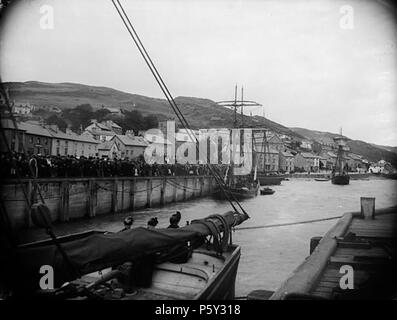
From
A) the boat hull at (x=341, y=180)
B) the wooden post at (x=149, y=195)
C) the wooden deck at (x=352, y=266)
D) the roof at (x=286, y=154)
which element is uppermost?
the roof at (x=286, y=154)

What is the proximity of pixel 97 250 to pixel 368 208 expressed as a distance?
1263 centimetres

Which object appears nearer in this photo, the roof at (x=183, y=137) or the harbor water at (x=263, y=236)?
the harbor water at (x=263, y=236)

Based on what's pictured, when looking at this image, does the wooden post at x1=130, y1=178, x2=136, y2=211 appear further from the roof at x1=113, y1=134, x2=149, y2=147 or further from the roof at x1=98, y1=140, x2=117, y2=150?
the roof at x1=113, y1=134, x2=149, y2=147

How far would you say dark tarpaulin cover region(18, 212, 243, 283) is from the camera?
4590 mm

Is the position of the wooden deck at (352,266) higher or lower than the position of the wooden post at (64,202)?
higher

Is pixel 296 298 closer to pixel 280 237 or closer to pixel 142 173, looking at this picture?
pixel 280 237

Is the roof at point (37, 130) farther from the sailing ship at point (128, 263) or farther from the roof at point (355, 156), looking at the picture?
the roof at point (355, 156)

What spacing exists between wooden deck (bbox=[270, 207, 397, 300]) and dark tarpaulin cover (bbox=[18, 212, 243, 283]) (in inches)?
82.0

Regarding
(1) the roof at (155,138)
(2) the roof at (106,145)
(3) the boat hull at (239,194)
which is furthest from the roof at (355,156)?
(3) the boat hull at (239,194)

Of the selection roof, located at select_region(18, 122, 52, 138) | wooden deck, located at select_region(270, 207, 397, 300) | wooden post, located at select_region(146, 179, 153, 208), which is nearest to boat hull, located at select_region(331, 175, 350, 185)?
wooden post, located at select_region(146, 179, 153, 208)

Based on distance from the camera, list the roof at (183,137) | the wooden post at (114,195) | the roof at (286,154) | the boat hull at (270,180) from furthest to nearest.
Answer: the roof at (286,154) → the boat hull at (270,180) → the roof at (183,137) → the wooden post at (114,195)

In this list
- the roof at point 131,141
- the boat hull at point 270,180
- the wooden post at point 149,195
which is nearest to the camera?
the wooden post at point 149,195

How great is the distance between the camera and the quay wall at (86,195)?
20.9 meters

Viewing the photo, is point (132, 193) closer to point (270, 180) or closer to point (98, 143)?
point (98, 143)
